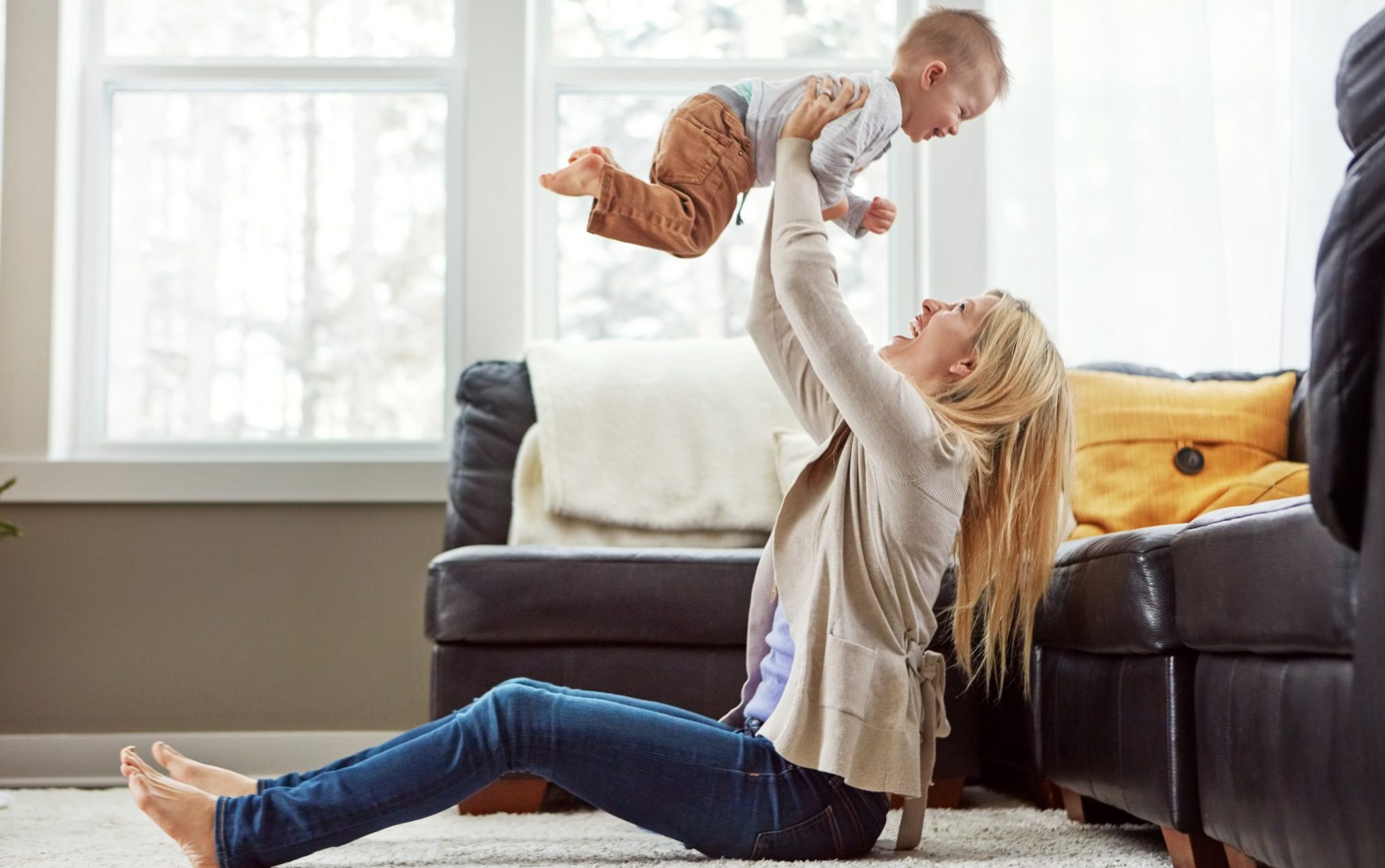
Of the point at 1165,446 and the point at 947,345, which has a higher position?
the point at 947,345

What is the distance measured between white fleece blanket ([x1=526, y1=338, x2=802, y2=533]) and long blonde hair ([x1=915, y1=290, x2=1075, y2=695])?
91 centimetres

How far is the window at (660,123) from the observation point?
317 cm

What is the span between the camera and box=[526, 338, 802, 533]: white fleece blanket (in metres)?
2.52

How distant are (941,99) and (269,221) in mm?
2122

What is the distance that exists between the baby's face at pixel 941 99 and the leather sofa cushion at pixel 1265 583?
572 millimetres

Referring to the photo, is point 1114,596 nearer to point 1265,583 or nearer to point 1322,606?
point 1265,583

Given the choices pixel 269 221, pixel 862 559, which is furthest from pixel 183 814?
pixel 269 221

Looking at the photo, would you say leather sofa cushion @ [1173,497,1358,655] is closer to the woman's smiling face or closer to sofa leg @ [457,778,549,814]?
the woman's smiling face

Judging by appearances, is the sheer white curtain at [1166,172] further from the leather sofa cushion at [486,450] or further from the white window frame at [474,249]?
the leather sofa cushion at [486,450]

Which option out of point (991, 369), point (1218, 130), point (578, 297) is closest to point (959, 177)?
point (1218, 130)

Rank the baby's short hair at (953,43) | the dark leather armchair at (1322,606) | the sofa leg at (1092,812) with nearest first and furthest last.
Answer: the dark leather armchair at (1322,606) < the baby's short hair at (953,43) < the sofa leg at (1092,812)

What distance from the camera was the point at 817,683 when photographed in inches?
57.2

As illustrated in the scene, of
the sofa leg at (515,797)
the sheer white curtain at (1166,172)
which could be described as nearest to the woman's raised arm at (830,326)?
the sofa leg at (515,797)

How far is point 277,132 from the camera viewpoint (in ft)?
10.4
